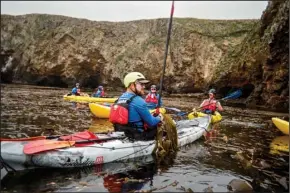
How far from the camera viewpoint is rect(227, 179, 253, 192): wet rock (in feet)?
20.1

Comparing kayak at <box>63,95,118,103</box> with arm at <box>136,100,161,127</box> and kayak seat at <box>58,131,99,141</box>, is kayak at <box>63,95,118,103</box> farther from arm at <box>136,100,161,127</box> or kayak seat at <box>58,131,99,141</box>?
kayak seat at <box>58,131,99,141</box>

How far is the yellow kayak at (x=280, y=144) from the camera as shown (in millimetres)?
10706

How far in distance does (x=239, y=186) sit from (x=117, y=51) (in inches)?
1916

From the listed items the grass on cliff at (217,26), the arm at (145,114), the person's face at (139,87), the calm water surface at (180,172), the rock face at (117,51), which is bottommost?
the calm water surface at (180,172)

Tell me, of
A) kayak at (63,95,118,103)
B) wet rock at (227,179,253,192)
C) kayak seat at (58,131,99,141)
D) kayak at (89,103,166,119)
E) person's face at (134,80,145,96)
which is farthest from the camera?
kayak at (63,95,118,103)

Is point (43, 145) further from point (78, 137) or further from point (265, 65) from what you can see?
point (265, 65)

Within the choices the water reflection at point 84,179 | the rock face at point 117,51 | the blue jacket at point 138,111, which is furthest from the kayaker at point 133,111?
the rock face at point 117,51

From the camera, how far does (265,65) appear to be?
2823 centimetres

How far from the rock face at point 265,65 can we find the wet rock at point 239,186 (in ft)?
66.9

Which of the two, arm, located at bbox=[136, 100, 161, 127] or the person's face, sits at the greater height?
the person's face

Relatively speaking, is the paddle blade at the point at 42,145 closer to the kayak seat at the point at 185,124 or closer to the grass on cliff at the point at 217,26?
the kayak seat at the point at 185,124

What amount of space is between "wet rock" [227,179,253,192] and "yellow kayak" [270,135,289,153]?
4.53 metres

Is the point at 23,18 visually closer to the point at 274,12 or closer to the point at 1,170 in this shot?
the point at 274,12

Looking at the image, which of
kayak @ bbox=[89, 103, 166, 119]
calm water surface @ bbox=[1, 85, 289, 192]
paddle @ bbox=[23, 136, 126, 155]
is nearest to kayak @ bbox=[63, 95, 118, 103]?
kayak @ bbox=[89, 103, 166, 119]
